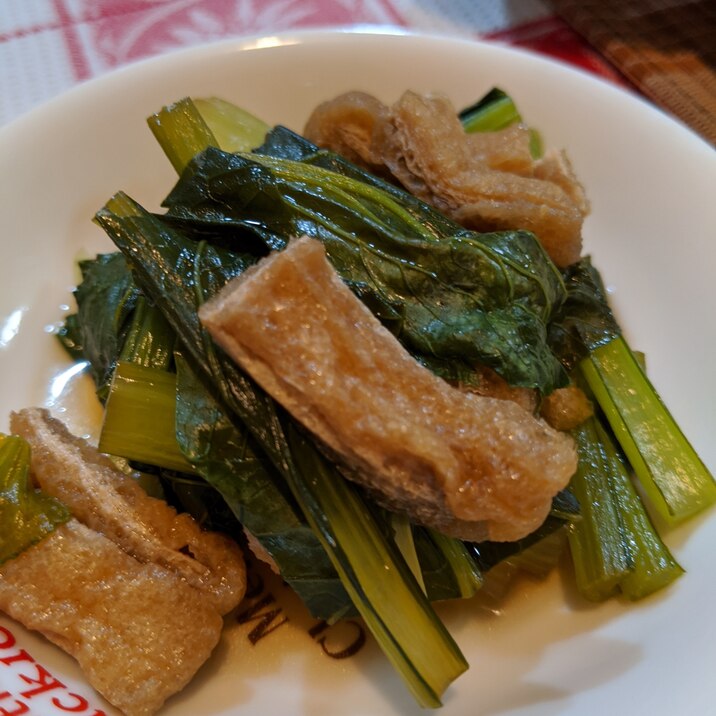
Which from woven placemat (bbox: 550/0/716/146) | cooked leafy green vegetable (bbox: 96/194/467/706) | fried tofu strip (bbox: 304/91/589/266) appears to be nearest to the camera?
cooked leafy green vegetable (bbox: 96/194/467/706)

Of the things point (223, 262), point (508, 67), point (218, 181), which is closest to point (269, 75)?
point (508, 67)

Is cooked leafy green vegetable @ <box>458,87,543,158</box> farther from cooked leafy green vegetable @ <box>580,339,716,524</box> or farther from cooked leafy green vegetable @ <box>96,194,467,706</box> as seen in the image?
cooked leafy green vegetable @ <box>96,194,467,706</box>

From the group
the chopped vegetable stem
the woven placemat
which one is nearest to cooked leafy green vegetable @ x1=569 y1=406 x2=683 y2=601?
the chopped vegetable stem

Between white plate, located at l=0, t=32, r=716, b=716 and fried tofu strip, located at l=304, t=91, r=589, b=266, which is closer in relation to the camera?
white plate, located at l=0, t=32, r=716, b=716

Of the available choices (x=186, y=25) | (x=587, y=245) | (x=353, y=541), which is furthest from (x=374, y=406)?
(x=186, y=25)

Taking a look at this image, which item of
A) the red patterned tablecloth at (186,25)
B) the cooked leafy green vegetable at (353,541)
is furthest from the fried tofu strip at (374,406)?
the red patterned tablecloth at (186,25)

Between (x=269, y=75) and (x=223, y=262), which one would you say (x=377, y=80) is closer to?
(x=269, y=75)

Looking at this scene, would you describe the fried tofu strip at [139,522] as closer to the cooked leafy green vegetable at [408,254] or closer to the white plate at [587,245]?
the white plate at [587,245]
